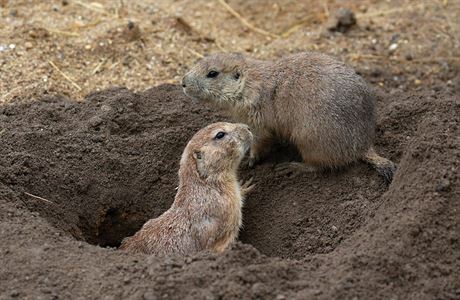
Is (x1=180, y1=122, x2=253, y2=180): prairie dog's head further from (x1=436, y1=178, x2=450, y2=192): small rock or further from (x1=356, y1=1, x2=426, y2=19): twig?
(x1=356, y1=1, x2=426, y2=19): twig

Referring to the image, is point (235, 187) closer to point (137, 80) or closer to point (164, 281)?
point (164, 281)

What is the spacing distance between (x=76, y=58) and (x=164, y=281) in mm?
4896

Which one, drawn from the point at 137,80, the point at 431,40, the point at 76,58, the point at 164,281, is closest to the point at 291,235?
the point at 164,281

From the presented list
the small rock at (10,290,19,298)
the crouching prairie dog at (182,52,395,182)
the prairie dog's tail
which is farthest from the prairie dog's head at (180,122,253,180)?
the small rock at (10,290,19,298)

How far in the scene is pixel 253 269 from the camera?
5277mm

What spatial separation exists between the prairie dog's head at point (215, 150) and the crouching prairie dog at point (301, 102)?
57 centimetres

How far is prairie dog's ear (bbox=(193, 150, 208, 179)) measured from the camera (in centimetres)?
689

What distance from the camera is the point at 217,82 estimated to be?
7.67m

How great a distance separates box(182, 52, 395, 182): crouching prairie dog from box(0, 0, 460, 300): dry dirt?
0.78 ft

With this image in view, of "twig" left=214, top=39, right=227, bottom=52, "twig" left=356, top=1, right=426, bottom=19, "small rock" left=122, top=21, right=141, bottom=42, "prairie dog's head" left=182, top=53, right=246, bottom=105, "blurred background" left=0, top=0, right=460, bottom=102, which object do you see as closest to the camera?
"prairie dog's head" left=182, top=53, right=246, bottom=105

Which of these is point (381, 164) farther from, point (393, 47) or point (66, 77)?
point (66, 77)

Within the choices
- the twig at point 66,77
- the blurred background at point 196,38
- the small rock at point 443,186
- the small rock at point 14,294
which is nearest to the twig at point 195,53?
the blurred background at point 196,38

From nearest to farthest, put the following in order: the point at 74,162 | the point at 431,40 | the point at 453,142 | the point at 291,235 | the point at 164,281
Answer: the point at 164,281
the point at 453,142
the point at 291,235
the point at 74,162
the point at 431,40

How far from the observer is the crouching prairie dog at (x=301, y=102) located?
7.01 m
